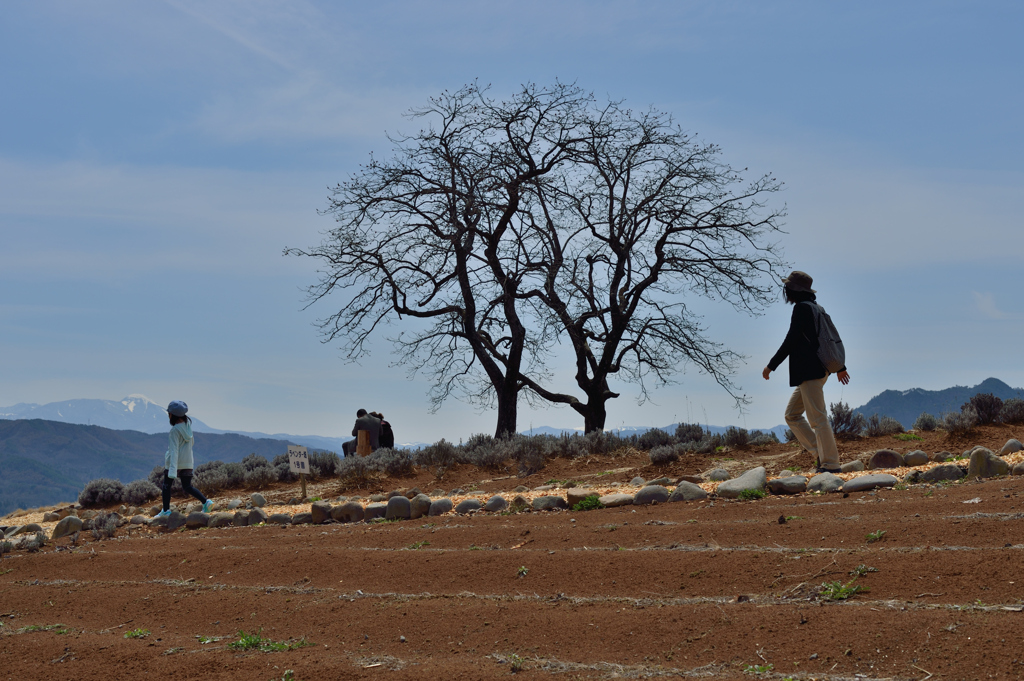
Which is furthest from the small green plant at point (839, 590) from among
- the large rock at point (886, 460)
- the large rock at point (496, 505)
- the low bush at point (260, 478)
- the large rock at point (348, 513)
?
the low bush at point (260, 478)

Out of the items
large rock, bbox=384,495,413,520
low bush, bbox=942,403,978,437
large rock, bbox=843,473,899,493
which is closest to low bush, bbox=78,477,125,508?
large rock, bbox=384,495,413,520

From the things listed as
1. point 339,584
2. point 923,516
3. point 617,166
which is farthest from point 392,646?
point 617,166

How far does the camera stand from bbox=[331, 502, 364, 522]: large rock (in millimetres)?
10766

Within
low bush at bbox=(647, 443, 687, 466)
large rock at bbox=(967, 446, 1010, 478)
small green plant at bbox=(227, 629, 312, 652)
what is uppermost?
low bush at bbox=(647, 443, 687, 466)

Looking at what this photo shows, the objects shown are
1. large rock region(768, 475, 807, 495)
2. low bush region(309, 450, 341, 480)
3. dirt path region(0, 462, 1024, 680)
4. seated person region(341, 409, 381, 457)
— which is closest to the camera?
dirt path region(0, 462, 1024, 680)

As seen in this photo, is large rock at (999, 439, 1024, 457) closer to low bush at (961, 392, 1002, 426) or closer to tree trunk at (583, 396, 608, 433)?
low bush at (961, 392, 1002, 426)

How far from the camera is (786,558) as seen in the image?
5.88 meters

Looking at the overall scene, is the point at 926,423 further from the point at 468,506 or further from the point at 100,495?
the point at 100,495

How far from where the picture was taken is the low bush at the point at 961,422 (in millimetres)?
13438

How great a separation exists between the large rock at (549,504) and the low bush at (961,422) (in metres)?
7.49

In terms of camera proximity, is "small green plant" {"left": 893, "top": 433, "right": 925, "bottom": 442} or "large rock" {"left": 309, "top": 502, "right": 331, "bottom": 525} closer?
"large rock" {"left": 309, "top": 502, "right": 331, "bottom": 525}

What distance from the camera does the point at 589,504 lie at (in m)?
9.14

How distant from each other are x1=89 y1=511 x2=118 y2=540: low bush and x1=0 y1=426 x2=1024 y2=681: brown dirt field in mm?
2838

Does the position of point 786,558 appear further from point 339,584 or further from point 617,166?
point 617,166
